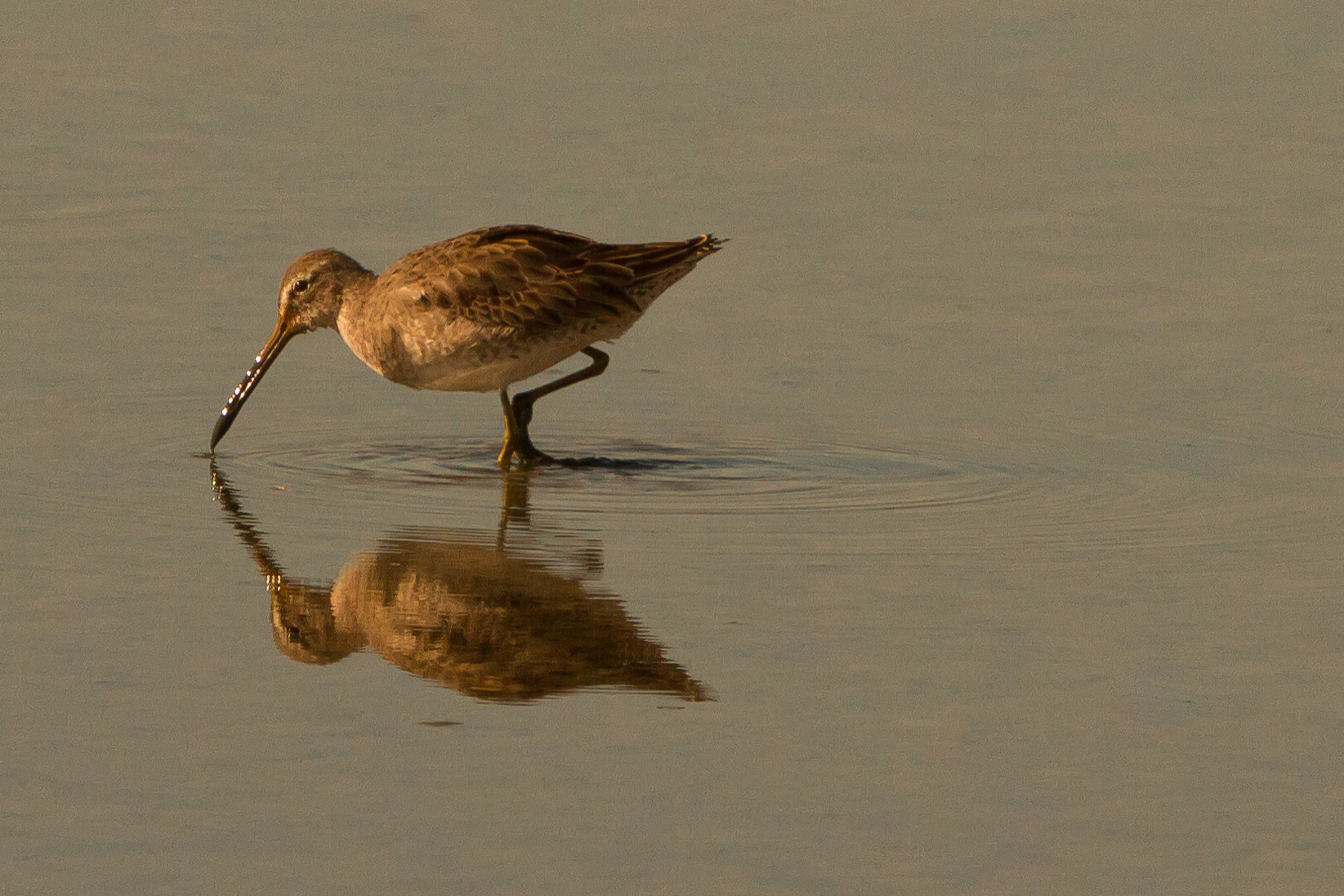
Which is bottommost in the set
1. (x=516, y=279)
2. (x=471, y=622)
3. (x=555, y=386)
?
(x=471, y=622)

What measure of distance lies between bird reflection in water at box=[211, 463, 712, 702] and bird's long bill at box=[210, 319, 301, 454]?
5.97 feet

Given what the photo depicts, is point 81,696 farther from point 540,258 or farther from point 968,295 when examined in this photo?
point 968,295

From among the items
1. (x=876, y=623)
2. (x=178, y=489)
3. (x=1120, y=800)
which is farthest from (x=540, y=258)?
(x=1120, y=800)

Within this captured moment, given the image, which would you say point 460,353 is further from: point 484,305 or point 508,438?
point 508,438

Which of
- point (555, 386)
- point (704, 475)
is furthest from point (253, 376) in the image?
point (704, 475)

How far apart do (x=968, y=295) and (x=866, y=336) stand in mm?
793

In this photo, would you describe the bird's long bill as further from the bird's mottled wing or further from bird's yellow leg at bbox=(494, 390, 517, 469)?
bird's yellow leg at bbox=(494, 390, 517, 469)

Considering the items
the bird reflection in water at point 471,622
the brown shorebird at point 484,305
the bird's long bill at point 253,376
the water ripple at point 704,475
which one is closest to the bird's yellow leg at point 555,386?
the brown shorebird at point 484,305

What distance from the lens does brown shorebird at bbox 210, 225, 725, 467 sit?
1125 centimetres

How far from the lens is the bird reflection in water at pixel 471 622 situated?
301 inches

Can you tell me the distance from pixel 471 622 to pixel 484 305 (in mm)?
3298

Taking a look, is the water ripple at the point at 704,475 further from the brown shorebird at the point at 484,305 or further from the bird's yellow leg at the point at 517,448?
the brown shorebird at the point at 484,305

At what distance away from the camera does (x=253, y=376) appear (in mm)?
11492

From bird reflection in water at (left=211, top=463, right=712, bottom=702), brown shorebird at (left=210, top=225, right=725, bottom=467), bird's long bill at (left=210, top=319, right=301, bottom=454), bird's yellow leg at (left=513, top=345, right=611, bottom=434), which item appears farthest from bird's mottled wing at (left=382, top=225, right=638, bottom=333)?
bird reflection in water at (left=211, top=463, right=712, bottom=702)
